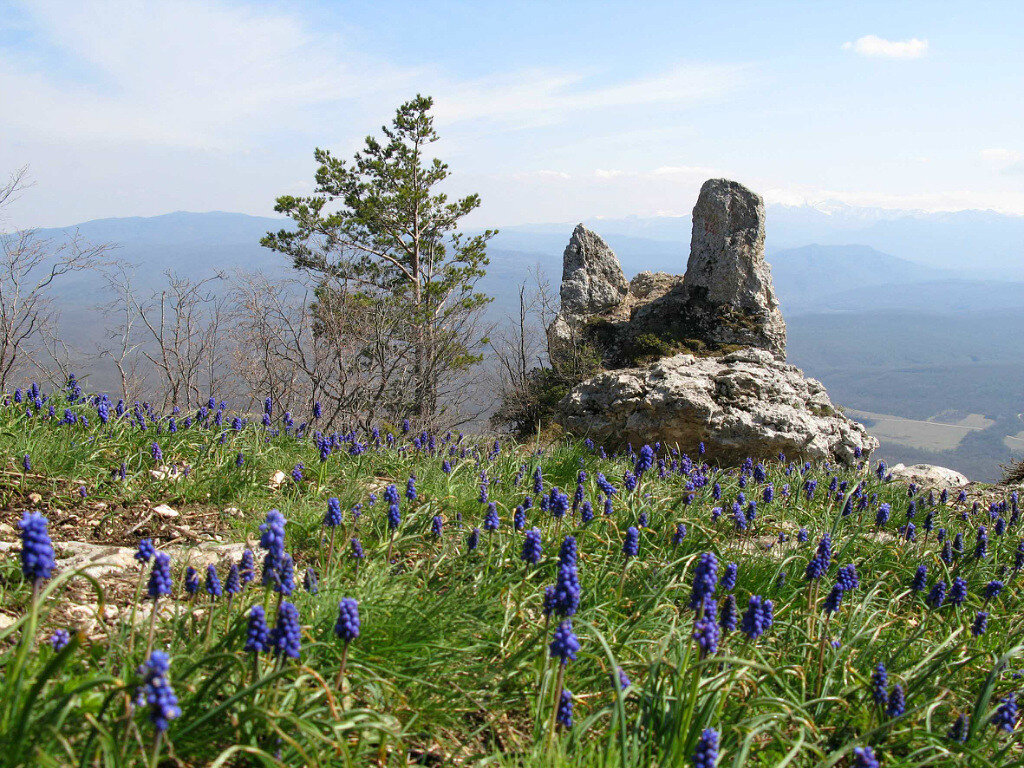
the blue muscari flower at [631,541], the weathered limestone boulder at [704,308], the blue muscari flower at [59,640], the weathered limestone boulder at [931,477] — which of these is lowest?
the weathered limestone boulder at [931,477]

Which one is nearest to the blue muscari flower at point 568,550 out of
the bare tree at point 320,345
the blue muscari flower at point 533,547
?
the blue muscari flower at point 533,547

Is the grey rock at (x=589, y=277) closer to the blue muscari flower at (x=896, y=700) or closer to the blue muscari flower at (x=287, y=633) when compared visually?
the blue muscari flower at (x=896, y=700)

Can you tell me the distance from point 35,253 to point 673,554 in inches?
765

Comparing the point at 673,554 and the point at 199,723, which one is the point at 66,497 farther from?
the point at 673,554

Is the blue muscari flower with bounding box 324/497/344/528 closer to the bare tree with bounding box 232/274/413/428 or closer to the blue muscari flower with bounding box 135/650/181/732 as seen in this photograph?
the blue muscari flower with bounding box 135/650/181/732

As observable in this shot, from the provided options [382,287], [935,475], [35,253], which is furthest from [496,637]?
[382,287]

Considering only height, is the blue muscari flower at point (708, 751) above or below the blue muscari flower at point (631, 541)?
below

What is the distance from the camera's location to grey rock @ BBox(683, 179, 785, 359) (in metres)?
18.6

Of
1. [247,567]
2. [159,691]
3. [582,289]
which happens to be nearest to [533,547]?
[247,567]

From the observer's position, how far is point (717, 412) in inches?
456

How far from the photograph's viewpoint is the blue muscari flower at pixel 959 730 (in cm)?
272

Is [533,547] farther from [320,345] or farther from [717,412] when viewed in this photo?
[320,345]

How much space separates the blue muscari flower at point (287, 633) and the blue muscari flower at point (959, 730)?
2699 mm

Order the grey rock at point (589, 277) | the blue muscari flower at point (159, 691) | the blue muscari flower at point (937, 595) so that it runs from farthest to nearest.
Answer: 1. the grey rock at point (589, 277)
2. the blue muscari flower at point (937, 595)
3. the blue muscari flower at point (159, 691)
